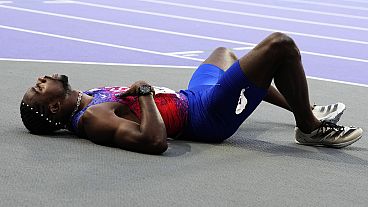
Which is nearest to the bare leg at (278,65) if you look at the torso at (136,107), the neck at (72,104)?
the torso at (136,107)

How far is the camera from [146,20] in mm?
11906

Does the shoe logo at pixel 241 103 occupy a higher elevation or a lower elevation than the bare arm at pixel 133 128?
higher

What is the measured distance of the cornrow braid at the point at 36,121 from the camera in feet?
17.0

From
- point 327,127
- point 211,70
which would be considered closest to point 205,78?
point 211,70

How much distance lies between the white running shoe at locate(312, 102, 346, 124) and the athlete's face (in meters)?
1.57

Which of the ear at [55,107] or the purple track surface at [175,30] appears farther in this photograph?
the purple track surface at [175,30]

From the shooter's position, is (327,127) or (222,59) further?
(222,59)

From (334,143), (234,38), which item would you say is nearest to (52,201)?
(334,143)

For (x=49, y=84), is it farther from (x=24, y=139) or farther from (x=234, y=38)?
(x=234, y=38)

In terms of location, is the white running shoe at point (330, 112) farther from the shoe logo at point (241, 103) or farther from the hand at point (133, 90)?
the hand at point (133, 90)

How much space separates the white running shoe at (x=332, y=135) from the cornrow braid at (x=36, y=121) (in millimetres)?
1415

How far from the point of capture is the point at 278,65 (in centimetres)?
509

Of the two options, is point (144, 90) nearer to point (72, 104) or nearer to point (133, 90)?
point (133, 90)

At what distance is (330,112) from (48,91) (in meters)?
1.79
